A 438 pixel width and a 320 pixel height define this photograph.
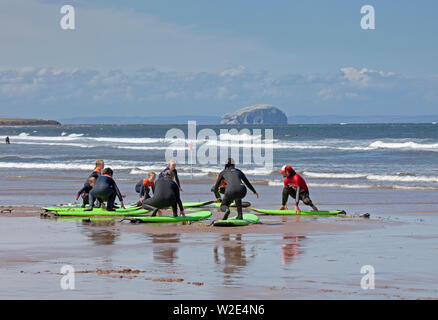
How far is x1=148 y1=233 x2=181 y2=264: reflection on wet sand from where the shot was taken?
11445mm

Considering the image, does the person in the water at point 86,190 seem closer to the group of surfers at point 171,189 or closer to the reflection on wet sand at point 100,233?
the group of surfers at point 171,189

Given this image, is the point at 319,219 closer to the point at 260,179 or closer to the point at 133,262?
the point at 133,262

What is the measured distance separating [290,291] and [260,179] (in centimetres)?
2309

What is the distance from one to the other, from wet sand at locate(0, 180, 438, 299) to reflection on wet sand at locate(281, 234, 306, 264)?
0.05ft

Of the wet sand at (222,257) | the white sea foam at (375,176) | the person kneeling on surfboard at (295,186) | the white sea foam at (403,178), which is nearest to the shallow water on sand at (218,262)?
the wet sand at (222,257)

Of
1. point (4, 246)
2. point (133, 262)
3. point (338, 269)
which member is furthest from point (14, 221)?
point (338, 269)

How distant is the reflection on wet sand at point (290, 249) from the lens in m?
11.3

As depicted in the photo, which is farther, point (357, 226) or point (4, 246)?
point (357, 226)

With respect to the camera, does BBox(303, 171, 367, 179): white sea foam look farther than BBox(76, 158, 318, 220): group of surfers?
Yes

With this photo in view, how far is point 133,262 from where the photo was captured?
36.3 ft

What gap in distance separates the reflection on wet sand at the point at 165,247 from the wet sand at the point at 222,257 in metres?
0.02

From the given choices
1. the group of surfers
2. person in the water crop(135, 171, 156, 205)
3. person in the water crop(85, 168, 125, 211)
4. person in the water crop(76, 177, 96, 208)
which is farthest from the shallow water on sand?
person in the water crop(135, 171, 156, 205)

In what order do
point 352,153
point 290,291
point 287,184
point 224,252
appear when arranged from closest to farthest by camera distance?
point 290,291
point 224,252
point 287,184
point 352,153

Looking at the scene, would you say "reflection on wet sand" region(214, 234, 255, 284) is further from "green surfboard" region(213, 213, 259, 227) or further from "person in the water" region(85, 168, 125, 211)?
"person in the water" region(85, 168, 125, 211)
